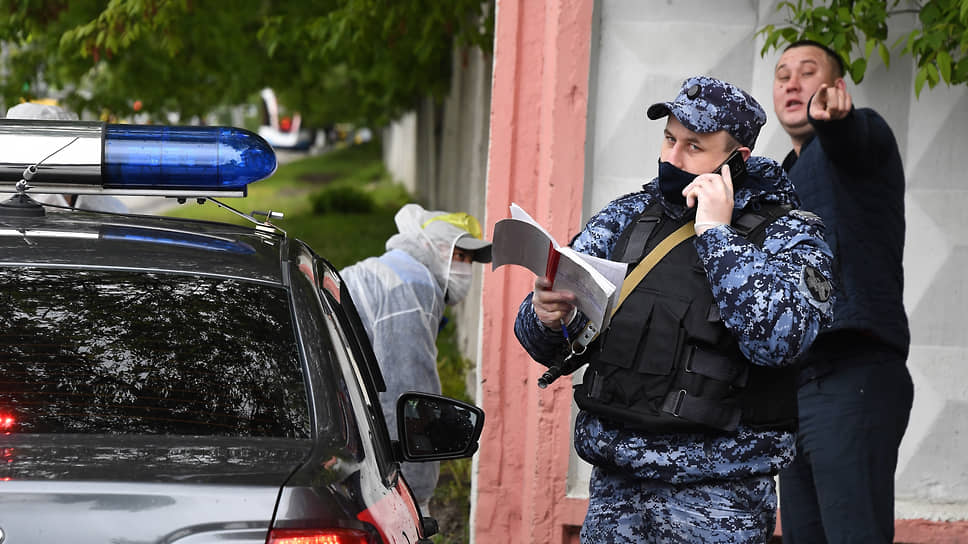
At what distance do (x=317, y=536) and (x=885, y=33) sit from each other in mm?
3382

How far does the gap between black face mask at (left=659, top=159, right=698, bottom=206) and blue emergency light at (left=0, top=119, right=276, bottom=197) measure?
3.55 feet

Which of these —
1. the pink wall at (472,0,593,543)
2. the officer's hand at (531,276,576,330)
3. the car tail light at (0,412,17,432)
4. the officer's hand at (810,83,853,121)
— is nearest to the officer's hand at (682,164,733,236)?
the officer's hand at (531,276,576,330)

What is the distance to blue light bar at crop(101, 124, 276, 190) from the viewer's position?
306cm

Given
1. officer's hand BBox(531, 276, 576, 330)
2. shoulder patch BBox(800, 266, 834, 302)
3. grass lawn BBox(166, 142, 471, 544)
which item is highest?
shoulder patch BBox(800, 266, 834, 302)

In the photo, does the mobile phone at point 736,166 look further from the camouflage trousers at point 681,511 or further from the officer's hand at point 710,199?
the camouflage trousers at point 681,511

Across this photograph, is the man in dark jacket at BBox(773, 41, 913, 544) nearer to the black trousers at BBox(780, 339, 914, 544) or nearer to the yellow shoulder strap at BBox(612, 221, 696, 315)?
the black trousers at BBox(780, 339, 914, 544)

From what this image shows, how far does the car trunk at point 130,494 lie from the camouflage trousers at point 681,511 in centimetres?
110

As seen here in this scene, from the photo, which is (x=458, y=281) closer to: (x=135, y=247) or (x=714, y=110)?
(x=714, y=110)

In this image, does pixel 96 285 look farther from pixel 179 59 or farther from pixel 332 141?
pixel 332 141

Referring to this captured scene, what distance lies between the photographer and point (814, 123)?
324 centimetres

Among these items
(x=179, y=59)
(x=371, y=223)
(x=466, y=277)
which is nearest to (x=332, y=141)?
(x=371, y=223)

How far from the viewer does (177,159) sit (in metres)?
3.07

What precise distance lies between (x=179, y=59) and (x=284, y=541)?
10.2 meters

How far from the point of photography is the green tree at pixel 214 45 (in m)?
7.60
